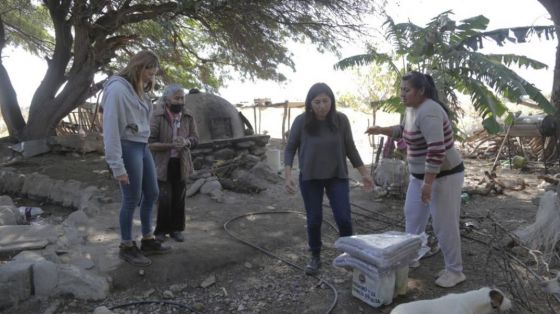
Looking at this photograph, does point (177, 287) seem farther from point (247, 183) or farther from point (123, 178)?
point (247, 183)

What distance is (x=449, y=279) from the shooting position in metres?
3.56

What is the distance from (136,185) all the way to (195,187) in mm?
3797

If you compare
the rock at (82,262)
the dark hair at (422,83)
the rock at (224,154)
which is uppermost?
the dark hair at (422,83)

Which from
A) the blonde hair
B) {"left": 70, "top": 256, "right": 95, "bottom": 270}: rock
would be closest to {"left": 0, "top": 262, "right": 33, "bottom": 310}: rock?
{"left": 70, "top": 256, "right": 95, "bottom": 270}: rock

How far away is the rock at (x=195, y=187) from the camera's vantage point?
717 centimetres

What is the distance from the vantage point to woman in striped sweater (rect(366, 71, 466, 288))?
10.5 ft

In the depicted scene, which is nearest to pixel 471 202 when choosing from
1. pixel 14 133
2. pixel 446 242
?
pixel 446 242

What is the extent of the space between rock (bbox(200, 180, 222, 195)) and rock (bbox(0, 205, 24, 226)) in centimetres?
265

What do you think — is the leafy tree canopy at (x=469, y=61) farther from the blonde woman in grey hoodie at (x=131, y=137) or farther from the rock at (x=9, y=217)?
the rock at (x=9, y=217)

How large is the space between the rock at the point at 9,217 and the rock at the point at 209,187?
2.65 metres

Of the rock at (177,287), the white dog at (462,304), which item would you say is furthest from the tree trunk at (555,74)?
the rock at (177,287)

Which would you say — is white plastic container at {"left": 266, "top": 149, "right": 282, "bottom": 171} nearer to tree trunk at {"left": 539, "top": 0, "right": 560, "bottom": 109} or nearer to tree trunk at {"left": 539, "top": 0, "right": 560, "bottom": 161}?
tree trunk at {"left": 539, "top": 0, "right": 560, "bottom": 161}

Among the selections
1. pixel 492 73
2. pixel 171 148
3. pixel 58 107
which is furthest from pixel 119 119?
pixel 58 107

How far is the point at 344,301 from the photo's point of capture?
11.1ft
